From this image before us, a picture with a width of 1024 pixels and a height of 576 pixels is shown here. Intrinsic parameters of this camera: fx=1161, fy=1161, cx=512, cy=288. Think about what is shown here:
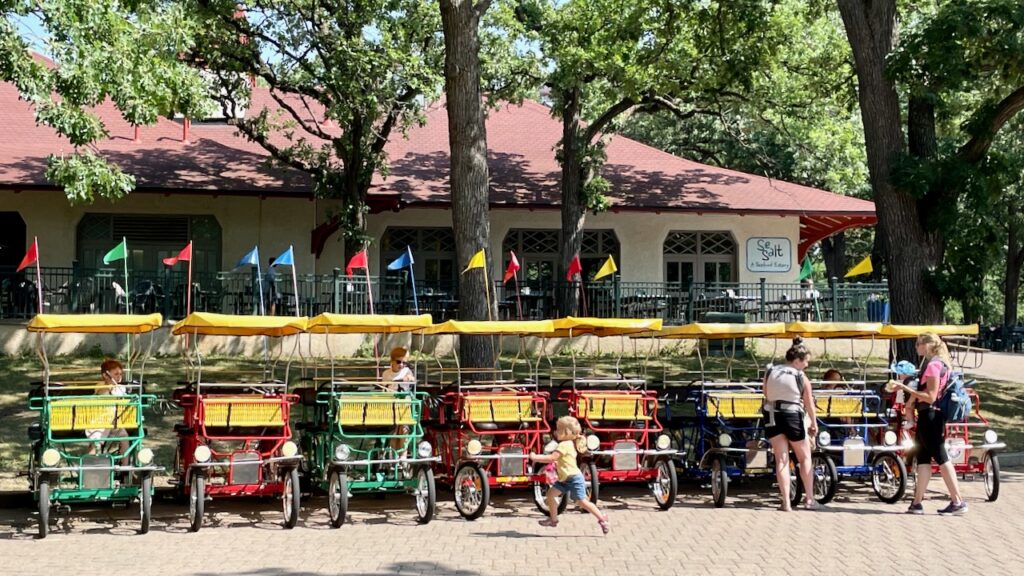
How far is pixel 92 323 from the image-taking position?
11664 mm

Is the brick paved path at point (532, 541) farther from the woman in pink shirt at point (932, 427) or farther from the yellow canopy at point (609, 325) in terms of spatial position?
the yellow canopy at point (609, 325)

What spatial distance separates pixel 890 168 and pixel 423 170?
663 inches

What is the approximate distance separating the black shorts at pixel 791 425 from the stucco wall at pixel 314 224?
18.7 meters

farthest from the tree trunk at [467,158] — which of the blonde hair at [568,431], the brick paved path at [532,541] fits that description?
the blonde hair at [568,431]

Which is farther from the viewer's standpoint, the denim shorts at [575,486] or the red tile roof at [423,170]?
the red tile roof at [423,170]

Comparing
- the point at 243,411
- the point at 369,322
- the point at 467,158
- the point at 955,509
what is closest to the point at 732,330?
the point at 955,509

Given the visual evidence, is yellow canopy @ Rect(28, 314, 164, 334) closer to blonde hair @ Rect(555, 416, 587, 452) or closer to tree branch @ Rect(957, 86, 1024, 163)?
blonde hair @ Rect(555, 416, 587, 452)

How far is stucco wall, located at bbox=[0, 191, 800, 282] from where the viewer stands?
30.6 meters

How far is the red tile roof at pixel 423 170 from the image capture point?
30.0 metres

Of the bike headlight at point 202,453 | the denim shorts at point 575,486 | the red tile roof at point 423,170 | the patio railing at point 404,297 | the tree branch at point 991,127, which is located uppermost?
the red tile roof at point 423,170

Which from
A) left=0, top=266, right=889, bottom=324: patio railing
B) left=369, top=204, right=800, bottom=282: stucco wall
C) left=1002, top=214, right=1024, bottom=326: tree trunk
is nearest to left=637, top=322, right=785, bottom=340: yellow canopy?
left=0, top=266, right=889, bottom=324: patio railing

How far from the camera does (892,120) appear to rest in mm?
18828

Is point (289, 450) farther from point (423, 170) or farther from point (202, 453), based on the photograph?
point (423, 170)

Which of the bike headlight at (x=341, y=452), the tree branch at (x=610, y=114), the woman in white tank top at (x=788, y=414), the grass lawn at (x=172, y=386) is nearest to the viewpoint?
the bike headlight at (x=341, y=452)
